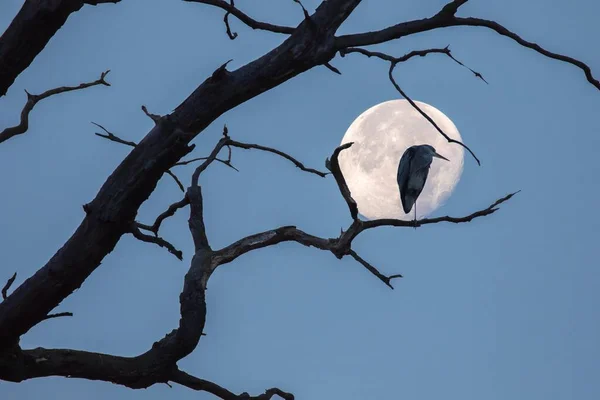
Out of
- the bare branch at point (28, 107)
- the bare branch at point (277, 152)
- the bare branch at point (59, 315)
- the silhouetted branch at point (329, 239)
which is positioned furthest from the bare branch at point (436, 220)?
the bare branch at point (28, 107)

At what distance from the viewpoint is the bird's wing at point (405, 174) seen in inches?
411

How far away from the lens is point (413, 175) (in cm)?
1051

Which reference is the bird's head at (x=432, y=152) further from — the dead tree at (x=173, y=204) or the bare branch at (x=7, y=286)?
the bare branch at (x=7, y=286)

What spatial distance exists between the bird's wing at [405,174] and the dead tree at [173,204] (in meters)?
5.19

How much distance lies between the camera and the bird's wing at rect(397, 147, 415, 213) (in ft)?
34.3

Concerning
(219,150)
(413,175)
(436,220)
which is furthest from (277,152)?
(413,175)

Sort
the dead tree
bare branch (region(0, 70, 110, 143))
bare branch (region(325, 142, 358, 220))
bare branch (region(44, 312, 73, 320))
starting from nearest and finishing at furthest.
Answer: the dead tree, bare branch (region(325, 142, 358, 220)), bare branch (region(44, 312, 73, 320)), bare branch (region(0, 70, 110, 143))

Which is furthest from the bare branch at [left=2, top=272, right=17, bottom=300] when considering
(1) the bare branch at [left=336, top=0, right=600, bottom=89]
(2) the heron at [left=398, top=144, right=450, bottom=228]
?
(2) the heron at [left=398, top=144, right=450, bottom=228]

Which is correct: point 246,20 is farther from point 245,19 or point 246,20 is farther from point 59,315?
point 59,315

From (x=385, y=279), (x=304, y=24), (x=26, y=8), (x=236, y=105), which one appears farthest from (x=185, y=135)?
(x=385, y=279)

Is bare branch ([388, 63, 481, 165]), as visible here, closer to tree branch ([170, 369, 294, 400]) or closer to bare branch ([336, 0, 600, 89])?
bare branch ([336, 0, 600, 89])

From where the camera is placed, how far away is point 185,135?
4113mm

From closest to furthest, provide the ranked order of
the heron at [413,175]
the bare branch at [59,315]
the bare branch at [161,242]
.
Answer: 1. the bare branch at [59,315]
2. the bare branch at [161,242]
3. the heron at [413,175]

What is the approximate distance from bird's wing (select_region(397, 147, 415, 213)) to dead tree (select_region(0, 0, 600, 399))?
5.19 m
